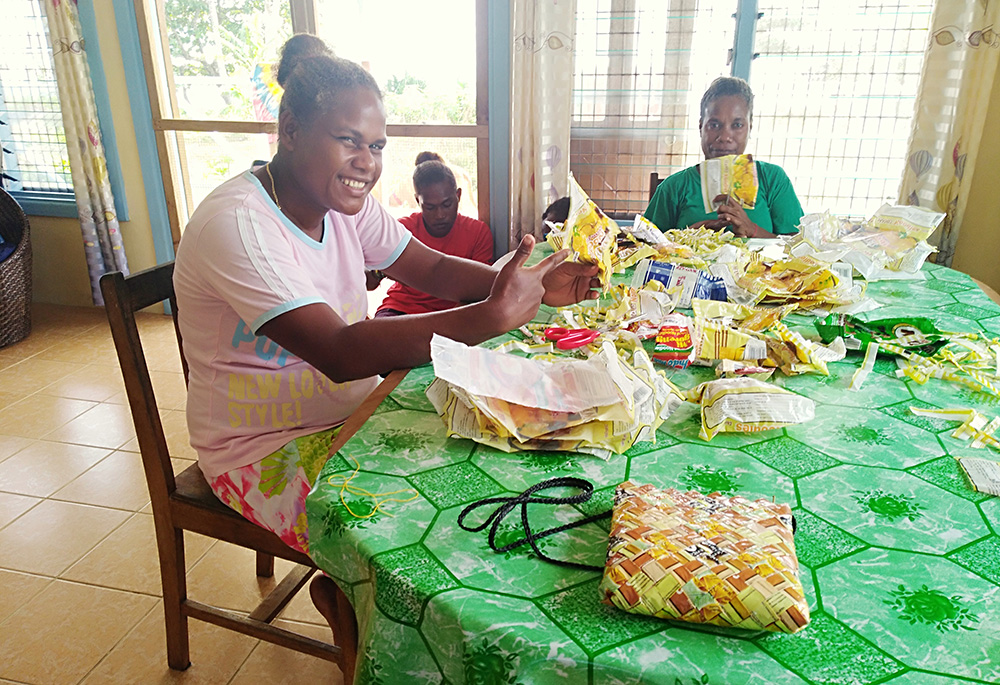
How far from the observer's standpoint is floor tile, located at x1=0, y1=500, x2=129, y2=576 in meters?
1.99

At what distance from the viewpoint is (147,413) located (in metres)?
1.36

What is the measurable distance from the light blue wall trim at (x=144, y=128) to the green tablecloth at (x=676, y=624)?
3374mm

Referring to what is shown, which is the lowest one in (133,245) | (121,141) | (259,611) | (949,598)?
(259,611)

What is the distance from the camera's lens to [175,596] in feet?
4.95

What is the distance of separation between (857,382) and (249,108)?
11.2 ft

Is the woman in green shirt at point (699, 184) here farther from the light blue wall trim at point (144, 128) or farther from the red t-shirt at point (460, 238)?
the light blue wall trim at point (144, 128)

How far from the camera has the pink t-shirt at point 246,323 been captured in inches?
46.4

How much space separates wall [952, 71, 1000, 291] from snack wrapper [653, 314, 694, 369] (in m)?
2.30

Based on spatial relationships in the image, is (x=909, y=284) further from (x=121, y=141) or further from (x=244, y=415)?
(x=121, y=141)

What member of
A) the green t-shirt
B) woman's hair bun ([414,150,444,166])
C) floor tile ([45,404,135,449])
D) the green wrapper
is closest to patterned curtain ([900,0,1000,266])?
the green t-shirt

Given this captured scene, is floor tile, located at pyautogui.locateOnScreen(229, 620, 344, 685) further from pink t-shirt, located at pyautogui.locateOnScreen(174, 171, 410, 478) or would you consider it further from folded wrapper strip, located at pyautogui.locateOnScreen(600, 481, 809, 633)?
folded wrapper strip, located at pyautogui.locateOnScreen(600, 481, 809, 633)

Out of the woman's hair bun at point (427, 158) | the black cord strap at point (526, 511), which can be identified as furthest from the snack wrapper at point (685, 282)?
the woman's hair bun at point (427, 158)

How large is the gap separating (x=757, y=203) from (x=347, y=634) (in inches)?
78.6

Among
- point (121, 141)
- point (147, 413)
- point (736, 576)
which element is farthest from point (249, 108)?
point (736, 576)
